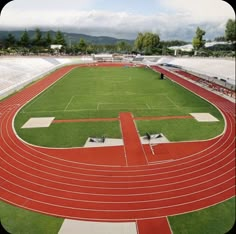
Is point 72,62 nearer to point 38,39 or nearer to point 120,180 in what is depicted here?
point 38,39

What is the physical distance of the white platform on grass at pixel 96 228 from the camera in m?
6.13

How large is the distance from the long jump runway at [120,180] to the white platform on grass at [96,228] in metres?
0.16

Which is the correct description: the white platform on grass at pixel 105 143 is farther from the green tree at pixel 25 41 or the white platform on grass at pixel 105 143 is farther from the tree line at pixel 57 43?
the green tree at pixel 25 41

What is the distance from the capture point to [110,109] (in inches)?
697

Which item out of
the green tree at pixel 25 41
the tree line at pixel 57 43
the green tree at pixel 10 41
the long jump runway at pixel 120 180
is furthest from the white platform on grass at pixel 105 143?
the green tree at pixel 25 41

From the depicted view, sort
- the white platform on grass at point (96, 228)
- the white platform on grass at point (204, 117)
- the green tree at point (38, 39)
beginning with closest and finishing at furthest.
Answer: the white platform on grass at point (96, 228), the white platform on grass at point (204, 117), the green tree at point (38, 39)

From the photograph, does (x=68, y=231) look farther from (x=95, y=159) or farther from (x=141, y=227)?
(x=95, y=159)

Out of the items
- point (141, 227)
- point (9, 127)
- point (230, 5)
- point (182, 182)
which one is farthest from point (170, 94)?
point (230, 5)

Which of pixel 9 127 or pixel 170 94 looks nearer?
pixel 9 127

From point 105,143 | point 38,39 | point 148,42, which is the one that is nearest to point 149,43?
point 148,42

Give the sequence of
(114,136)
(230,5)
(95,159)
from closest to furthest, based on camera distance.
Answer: (230,5), (95,159), (114,136)

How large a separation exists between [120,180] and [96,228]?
7.34 feet

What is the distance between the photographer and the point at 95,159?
997 cm

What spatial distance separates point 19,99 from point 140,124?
34.0 feet
